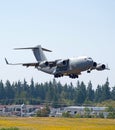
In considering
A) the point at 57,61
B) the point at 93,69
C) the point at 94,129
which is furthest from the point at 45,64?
the point at 94,129

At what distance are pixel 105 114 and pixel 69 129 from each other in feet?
323

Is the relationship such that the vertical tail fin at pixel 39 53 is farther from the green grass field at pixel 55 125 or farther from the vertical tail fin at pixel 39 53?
the green grass field at pixel 55 125

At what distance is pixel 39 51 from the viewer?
96188mm

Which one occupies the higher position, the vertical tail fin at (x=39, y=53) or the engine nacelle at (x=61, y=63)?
the vertical tail fin at (x=39, y=53)

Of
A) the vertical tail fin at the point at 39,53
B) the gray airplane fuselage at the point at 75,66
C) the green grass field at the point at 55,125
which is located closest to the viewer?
the gray airplane fuselage at the point at 75,66

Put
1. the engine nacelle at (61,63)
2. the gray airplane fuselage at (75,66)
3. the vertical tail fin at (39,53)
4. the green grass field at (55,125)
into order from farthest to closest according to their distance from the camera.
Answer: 1. the vertical tail fin at (39,53)
2. the green grass field at (55,125)
3. the engine nacelle at (61,63)
4. the gray airplane fuselage at (75,66)

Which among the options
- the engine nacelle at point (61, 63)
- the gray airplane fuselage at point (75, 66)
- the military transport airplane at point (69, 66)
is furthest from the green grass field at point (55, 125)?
the engine nacelle at point (61, 63)

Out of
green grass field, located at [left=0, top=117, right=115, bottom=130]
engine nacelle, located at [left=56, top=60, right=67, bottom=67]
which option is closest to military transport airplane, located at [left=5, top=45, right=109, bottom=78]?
engine nacelle, located at [left=56, top=60, right=67, bottom=67]

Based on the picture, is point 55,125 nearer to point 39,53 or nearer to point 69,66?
point 39,53

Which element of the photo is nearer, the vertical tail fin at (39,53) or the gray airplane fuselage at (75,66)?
the gray airplane fuselage at (75,66)

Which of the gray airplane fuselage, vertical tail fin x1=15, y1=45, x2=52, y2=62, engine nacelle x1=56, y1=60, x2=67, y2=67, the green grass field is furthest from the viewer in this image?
vertical tail fin x1=15, y1=45, x2=52, y2=62

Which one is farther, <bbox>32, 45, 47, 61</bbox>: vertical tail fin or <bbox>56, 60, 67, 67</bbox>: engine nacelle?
<bbox>32, 45, 47, 61</bbox>: vertical tail fin

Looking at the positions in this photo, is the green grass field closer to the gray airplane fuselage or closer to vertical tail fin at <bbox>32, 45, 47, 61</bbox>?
the gray airplane fuselage

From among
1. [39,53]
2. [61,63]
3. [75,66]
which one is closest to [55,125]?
[39,53]
